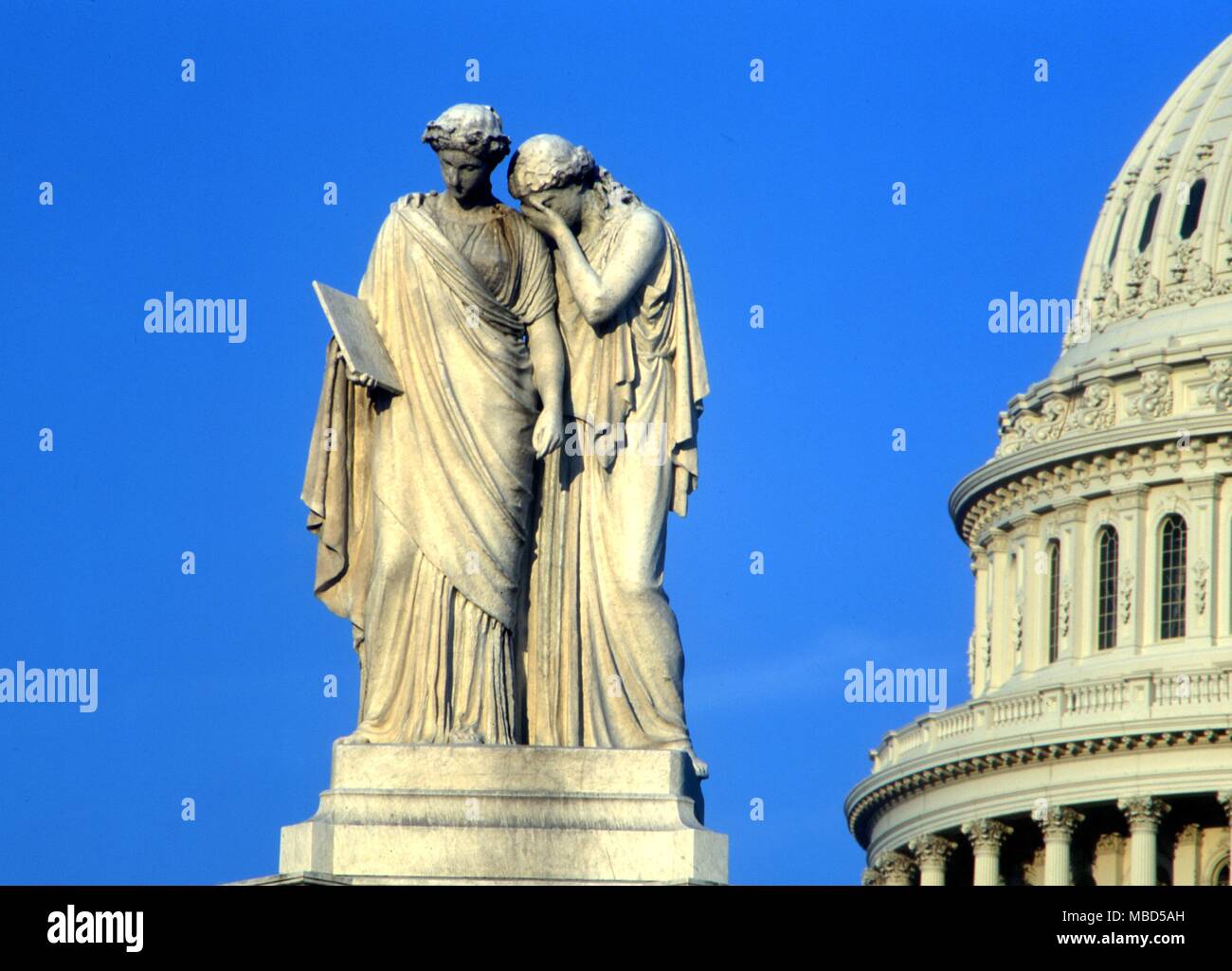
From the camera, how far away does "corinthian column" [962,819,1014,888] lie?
12912 centimetres

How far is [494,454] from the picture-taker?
910 inches

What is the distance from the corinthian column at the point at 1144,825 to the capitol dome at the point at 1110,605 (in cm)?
7

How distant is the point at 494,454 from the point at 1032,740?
104582mm

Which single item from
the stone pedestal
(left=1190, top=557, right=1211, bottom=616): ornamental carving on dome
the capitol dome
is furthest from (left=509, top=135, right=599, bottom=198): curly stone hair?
(left=1190, top=557, right=1211, bottom=616): ornamental carving on dome

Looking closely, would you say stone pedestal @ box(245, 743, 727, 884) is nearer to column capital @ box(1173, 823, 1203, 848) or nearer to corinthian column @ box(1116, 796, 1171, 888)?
corinthian column @ box(1116, 796, 1171, 888)

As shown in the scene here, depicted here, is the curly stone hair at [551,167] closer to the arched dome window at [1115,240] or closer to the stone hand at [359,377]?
the stone hand at [359,377]

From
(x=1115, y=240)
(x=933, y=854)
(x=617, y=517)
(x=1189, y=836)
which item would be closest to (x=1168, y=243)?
(x=1115, y=240)

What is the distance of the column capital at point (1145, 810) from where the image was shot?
124562 millimetres

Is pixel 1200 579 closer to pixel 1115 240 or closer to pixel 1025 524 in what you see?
pixel 1025 524

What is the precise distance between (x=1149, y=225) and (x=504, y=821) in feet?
397

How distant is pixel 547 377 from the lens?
23.2 metres

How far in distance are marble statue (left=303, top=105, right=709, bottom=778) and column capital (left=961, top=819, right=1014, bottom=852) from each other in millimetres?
106923

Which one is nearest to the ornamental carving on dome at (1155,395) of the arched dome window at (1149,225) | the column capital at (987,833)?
the arched dome window at (1149,225)
